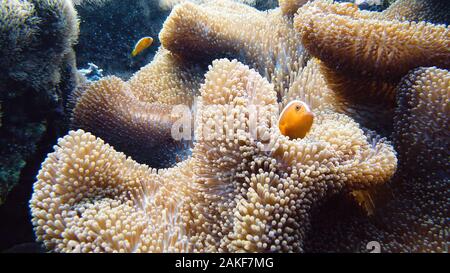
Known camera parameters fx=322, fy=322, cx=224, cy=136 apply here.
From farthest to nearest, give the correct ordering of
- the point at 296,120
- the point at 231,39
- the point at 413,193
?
the point at 231,39 → the point at 413,193 → the point at 296,120

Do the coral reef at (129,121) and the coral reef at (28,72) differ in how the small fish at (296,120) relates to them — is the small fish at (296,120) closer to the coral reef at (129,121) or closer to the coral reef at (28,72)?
the coral reef at (129,121)

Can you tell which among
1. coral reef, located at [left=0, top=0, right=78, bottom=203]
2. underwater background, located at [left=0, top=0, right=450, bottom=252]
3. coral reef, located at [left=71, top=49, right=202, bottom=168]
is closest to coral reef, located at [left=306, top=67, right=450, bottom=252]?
underwater background, located at [left=0, top=0, right=450, bottom=252]

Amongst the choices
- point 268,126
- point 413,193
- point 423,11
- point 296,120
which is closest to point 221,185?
point 268,126

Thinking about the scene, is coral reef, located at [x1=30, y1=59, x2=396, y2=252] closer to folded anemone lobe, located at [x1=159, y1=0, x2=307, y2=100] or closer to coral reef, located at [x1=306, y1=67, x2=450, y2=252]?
coral reef, located at [x1=306, y1=67, x2=450, y2=252]

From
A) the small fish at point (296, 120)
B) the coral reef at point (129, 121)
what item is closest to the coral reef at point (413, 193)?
the small fish at point (296, 120)

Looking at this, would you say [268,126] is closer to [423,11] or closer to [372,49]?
[372,49]

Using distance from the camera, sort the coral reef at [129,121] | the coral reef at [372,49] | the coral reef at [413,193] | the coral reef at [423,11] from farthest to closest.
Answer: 1. the coral reef at [423,11]
2. the coral reef at [129,121]
3. the coral reef at [372,49]
4. the coral reef at [413,193]
